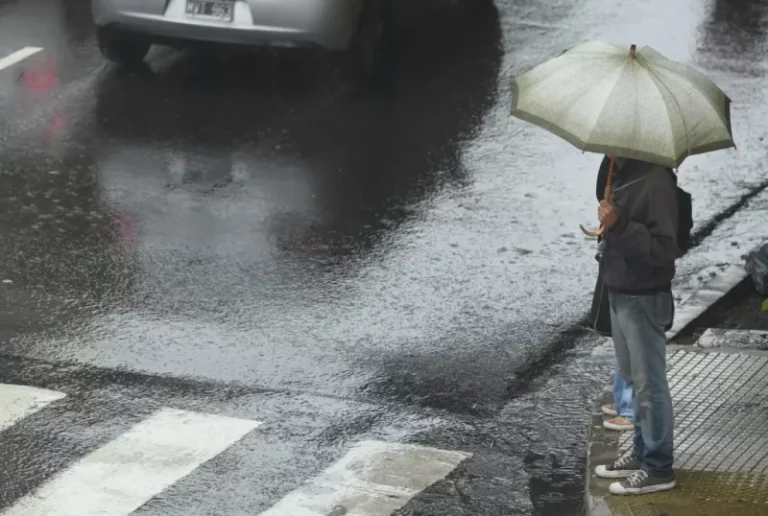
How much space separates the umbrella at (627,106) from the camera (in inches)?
229

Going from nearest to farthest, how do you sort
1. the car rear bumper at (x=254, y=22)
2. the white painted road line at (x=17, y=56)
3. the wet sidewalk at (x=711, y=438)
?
the wet sidewalk at (x=711, y=438)
the car rear bumper at (x=254, y=22)
the white painted road line at (x=17, y=56)

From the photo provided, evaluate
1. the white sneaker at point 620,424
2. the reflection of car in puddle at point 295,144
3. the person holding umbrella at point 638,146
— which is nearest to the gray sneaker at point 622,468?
the person holding umbrella at point 638,146

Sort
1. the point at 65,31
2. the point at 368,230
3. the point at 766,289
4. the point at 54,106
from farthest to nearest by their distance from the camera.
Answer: the point at 65,31, the point at 54,106, the point at 368,230, the point at 766,289

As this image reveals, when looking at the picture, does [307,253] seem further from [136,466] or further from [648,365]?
[648,365]

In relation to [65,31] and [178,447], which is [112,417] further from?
[65,31]

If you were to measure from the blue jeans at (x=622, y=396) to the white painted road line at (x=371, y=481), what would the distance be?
2.57 ft

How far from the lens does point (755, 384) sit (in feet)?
24.7

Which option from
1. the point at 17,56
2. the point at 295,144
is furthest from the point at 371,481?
the point at 17,56

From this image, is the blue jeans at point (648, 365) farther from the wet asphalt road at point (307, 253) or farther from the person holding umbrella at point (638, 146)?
the wet asphalt road at point (307, 253)

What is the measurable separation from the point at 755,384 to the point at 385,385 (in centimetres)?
198

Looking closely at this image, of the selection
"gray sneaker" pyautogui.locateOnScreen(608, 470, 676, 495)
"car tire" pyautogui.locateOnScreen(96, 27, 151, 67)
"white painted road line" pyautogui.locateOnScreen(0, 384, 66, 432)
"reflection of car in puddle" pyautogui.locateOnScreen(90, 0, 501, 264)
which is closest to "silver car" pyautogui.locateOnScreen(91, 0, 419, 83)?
"car tire" pyautogui.locateOnScreen(96, 27, 151, 67)

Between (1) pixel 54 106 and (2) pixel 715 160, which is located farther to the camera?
(1) pixel 54 106

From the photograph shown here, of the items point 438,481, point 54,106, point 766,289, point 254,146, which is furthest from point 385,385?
point 54,106

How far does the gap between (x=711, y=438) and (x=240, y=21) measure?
6749mm
